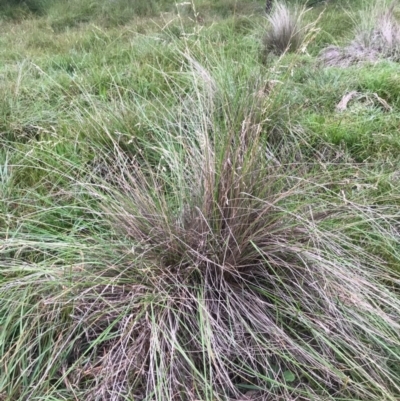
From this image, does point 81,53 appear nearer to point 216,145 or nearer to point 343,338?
point 216,145

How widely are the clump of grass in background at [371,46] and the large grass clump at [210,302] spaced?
251 cm

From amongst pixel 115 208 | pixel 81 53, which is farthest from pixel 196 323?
pixel 81 53

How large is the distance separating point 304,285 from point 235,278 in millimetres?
246

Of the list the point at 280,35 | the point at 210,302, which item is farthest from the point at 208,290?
the point at 280,35

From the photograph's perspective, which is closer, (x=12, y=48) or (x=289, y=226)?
(x=289, y=226)

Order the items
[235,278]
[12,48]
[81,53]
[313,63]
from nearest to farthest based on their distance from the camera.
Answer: [235,278], [313,63], [81,53], [12,48]

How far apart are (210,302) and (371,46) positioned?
134 inches

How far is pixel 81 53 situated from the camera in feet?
15.0

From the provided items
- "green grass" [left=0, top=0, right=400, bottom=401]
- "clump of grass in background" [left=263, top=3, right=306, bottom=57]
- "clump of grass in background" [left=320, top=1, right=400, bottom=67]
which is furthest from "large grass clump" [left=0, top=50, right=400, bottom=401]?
"clump of grass in background" [left=263, top=3, right=306, bottom=57]

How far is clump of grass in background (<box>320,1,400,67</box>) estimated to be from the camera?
3752mm

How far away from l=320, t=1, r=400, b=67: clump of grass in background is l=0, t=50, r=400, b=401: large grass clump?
251 cm

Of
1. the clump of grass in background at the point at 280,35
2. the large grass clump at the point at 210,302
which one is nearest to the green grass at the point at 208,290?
the large grass clump at the point at 210,302

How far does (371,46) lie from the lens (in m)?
3.94

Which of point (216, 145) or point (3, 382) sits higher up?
point (216, 145)
